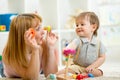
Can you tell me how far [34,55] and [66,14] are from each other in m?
1.04

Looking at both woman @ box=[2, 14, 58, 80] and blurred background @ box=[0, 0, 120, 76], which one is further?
blurred background @ box=[0, 0, 120, 76]

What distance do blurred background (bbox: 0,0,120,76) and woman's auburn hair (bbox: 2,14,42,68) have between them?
2.72 feet

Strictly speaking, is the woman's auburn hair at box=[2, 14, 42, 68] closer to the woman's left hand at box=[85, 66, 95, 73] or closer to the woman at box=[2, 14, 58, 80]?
the woman at box=[2, 14, 58, 80]

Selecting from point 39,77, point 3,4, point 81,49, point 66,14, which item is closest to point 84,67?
point 81,49

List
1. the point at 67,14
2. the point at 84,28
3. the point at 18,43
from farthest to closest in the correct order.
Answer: the point at 67,14 → the point at 84,28 → the point at 18,43

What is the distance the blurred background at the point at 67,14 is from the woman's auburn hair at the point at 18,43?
2.72ft

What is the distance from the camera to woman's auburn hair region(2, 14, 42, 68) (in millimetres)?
816

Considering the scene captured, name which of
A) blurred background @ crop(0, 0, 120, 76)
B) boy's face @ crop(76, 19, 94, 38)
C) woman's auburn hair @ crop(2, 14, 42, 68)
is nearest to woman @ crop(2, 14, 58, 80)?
woman's auburn hair @ crop(2, 14, 42, 68)

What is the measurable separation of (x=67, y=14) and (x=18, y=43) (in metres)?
1.00

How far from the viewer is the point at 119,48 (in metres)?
1.87

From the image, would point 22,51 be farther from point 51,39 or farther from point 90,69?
point 90,69

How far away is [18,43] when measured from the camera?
0.82 metres

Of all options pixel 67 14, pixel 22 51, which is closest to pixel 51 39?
pixel 22 51

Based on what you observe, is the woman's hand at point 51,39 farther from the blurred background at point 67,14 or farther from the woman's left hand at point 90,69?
the blurred background at point 67,14
